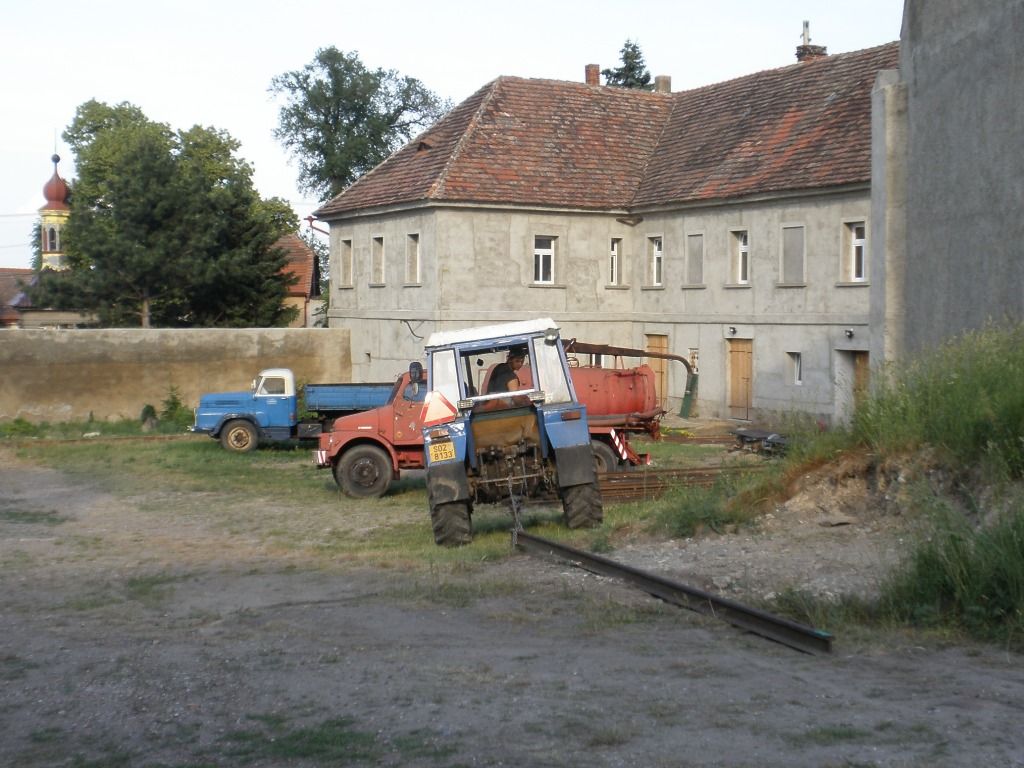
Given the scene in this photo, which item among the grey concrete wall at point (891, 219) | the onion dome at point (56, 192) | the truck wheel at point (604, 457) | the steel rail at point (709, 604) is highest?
the onion dome at point (56, 192)

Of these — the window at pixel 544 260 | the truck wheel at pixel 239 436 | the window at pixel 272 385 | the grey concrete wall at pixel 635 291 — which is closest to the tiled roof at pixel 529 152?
the grey concrete wall at pixel 635 291

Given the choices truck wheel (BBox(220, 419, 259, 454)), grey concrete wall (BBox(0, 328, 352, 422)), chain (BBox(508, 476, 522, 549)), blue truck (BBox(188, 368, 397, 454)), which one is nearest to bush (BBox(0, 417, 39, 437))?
grey concrete wall (BBox(0, 328, 352, 422))

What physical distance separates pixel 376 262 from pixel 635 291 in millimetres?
7490

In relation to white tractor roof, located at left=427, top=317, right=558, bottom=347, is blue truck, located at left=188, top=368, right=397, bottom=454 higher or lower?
lower

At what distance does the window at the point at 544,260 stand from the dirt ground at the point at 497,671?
21.5 meters

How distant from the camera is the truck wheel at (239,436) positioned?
26375mm

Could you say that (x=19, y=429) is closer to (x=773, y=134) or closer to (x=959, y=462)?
(x=773, y=134)

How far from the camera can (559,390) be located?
14062 millimetres

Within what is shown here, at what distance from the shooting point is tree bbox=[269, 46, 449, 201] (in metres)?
66.9

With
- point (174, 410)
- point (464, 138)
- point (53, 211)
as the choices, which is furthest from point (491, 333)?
point (53, 211)

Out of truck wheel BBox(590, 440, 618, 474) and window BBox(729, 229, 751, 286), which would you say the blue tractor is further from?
window BBox(729, 229, 751, 286)

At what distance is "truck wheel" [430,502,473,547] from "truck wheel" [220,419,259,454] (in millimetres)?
13492

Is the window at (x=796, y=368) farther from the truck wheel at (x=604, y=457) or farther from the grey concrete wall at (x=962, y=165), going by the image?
the truck wheel at (x=604, y=457)

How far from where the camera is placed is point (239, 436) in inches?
1041
